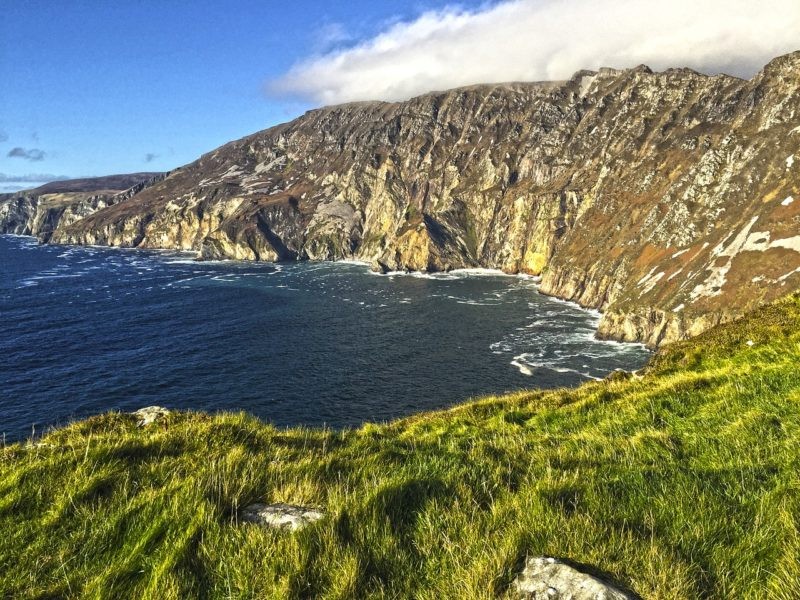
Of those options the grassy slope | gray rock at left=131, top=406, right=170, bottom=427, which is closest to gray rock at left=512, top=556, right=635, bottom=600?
the grassy slope

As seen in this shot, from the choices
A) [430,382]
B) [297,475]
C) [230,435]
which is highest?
[297,475]

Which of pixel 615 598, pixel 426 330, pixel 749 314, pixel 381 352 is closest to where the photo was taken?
pixel 615 598

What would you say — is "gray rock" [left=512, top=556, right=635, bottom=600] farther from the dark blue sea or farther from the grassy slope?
the dark blue sea

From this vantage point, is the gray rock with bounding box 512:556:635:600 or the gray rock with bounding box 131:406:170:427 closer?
the gray rock with bounding box 512:556:635:600

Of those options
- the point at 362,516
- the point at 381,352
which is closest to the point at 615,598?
the point at 362,516

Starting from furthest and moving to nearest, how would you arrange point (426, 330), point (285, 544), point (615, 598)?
point (426, 330) → point (285, 544) → point (615, 598)

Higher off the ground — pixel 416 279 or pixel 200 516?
pixel 200 516

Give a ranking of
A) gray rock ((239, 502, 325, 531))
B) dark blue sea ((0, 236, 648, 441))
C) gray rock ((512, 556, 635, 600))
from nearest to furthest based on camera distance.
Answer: gray rock ((512, 556, 635, 600)) < gray rock ((239, 502, 325, 531)) < dark blue sea ((0, 236, 648, 441))

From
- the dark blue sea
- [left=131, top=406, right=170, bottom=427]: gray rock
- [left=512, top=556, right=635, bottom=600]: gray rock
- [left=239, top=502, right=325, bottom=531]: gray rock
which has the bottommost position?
the dark blue sea

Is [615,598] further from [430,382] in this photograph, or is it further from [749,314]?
[430,382]
